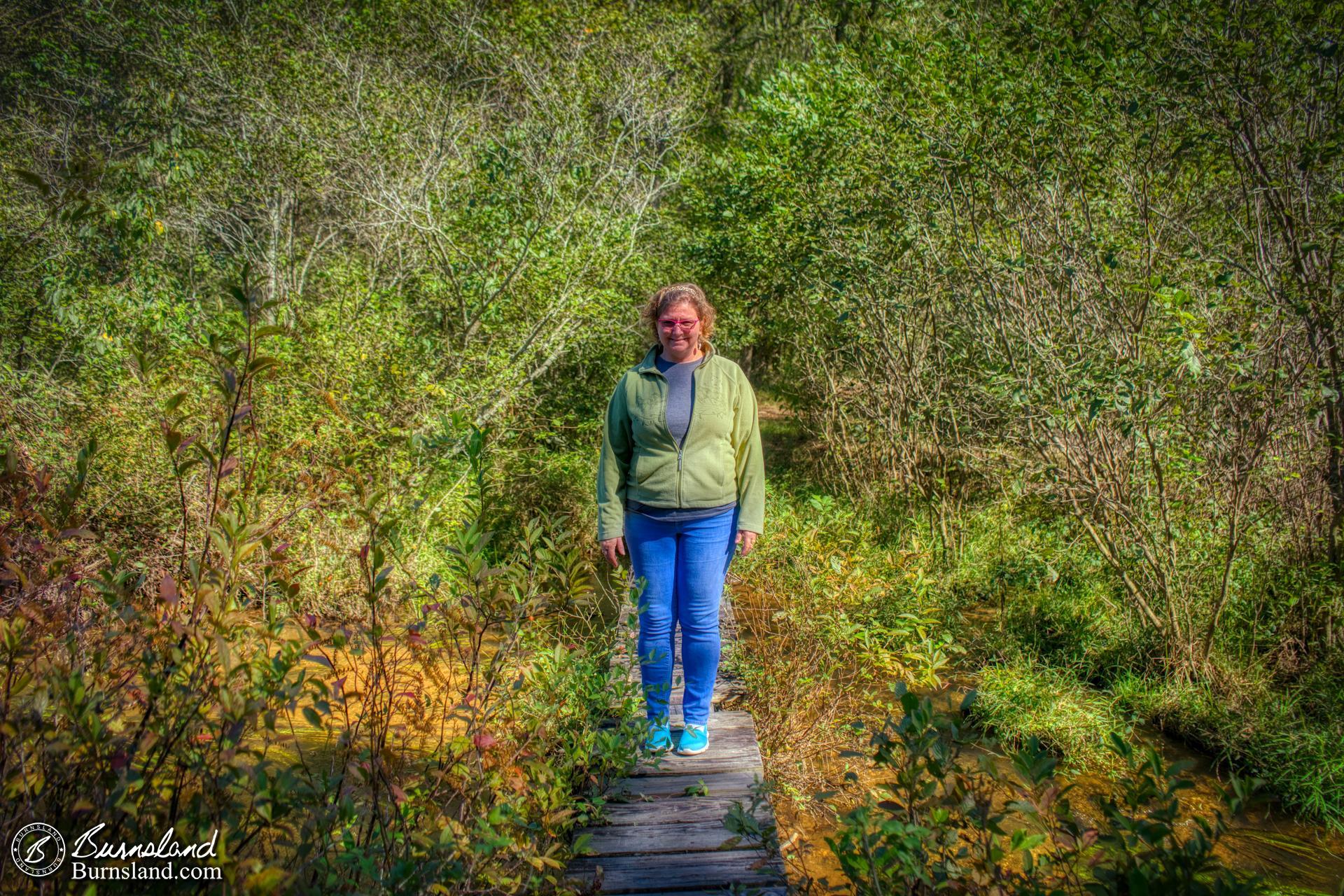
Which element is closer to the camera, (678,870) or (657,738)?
(678,870)

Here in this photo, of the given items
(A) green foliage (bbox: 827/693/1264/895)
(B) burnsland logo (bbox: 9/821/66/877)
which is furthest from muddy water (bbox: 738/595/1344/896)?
(B) burnsland logo (bbox: 9/821/66/877)

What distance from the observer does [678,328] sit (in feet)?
9.82

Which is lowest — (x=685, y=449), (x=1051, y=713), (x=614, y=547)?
(x=1051, y=713)

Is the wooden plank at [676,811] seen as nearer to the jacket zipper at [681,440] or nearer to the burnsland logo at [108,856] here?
the jacket zipper at [681,440]

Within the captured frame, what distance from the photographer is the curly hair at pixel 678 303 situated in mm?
3008

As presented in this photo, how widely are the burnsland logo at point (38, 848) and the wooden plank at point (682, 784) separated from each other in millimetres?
1612

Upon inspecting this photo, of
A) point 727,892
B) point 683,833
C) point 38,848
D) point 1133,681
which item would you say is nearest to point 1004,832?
point 727,892

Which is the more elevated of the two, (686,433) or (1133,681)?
(686,433)

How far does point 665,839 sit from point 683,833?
2.7 inches

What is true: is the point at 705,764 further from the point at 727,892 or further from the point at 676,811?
the point at 727,892

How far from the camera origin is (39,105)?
923 centimetres

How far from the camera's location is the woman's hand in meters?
3.12

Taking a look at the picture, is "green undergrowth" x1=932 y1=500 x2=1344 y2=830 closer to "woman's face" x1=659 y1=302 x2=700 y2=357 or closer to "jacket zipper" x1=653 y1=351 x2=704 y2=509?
"jacket zipper" x1=653 y1=351 x2=704 y2=509

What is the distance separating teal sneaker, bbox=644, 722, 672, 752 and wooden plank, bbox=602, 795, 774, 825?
0.64ft
